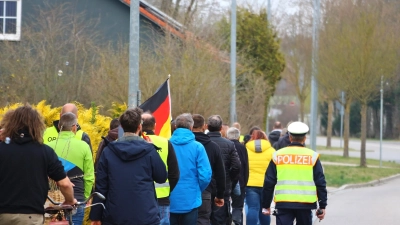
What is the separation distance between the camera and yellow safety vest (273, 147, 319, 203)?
8688 millimetres

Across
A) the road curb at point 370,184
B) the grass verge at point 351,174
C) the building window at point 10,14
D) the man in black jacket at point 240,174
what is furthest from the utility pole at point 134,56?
the building window at point 10,14

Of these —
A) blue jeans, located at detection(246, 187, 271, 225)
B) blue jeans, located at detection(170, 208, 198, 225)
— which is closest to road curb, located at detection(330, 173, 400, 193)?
blue jeans, located at detection(246, 187, 271, 225)

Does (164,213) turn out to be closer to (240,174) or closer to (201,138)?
(201,138)

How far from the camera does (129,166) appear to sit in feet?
22.8

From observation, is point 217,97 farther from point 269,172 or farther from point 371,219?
point 269,172

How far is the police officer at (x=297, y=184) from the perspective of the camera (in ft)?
28.5

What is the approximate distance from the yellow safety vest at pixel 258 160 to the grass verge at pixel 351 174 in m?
10.8

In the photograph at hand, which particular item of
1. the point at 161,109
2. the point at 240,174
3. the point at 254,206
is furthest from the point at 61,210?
the point at 254,206

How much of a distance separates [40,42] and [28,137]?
47.0 feet

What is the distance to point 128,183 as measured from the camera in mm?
6902

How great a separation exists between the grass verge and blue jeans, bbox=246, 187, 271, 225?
424 inches

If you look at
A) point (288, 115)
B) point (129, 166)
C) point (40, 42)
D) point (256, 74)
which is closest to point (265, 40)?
point (256, 74)

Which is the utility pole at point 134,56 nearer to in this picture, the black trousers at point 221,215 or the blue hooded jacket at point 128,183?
the black trousers at point 221,215

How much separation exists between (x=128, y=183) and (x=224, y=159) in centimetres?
391
